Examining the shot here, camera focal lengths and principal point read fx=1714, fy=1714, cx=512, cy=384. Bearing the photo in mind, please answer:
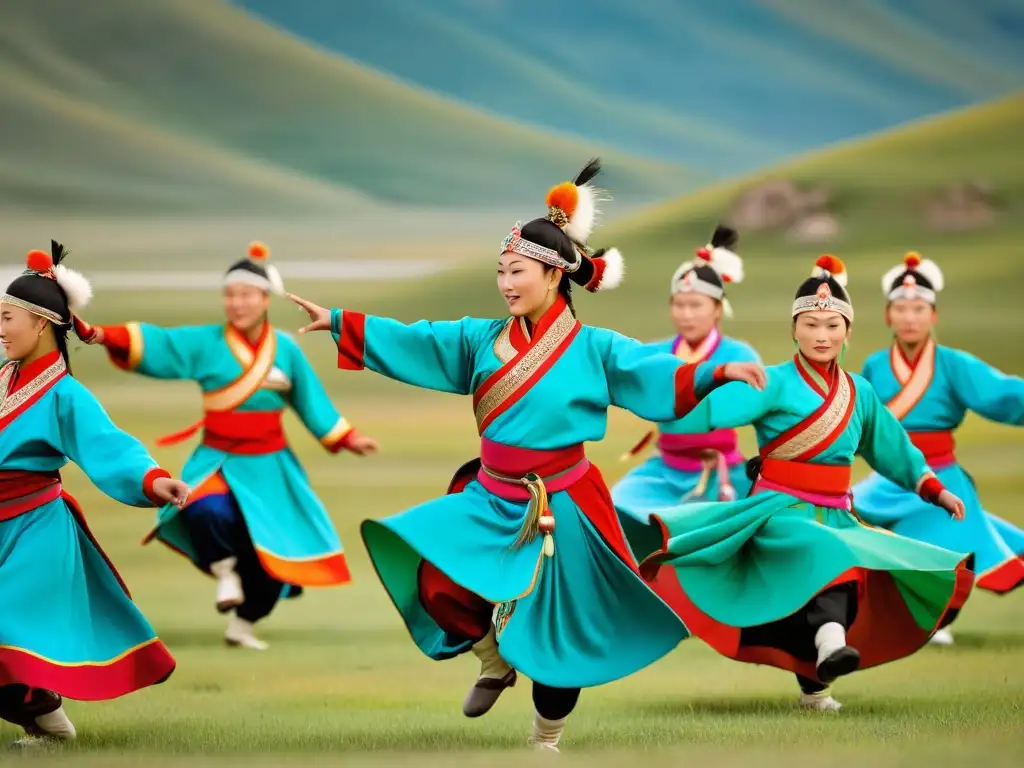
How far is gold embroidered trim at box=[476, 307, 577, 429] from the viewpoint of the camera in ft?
12.8

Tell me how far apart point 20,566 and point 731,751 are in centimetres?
166

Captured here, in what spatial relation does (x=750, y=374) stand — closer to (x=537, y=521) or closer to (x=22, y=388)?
(x=537, y=521)

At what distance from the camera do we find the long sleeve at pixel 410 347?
4000 mm

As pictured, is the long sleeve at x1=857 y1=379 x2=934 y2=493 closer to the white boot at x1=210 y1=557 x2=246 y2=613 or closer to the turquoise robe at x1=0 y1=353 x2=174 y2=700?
the turquoise robe at x1=0 y1=353 x2=174 y2=700

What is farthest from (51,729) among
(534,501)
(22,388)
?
(534,501)

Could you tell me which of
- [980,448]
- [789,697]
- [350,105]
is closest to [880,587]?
[789,697]

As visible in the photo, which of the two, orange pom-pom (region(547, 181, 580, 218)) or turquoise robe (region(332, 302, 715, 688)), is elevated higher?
orange pom-pom (region(547, 181, 580, 218))

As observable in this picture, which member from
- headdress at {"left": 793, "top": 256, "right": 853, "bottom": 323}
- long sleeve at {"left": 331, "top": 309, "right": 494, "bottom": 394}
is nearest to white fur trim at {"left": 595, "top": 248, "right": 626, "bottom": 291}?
long sleeve at {"left": 331, "top": 309, "right": 494, "bottom": 394}

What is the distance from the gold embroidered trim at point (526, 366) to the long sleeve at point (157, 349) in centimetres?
207

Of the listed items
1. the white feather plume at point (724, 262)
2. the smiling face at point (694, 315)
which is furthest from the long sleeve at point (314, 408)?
the white feather plume at point (724, 262)

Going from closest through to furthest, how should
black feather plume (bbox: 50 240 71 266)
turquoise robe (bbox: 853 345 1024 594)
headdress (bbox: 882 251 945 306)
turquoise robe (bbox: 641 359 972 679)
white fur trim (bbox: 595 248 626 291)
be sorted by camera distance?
white fur trim (bbox: 595 248 626 291) < black feather plume (bbox: 50 240 71 266) < turquoise robe (bbox: 641 359 972 679) < turquoise robe (bbox: 853 345 1024 594) < headdress (bbox: 882 251 945 306)

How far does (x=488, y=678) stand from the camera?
390 centimetres

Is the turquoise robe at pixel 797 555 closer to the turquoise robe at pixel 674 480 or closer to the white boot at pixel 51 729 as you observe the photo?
the turquoise robe at pixel 674 480

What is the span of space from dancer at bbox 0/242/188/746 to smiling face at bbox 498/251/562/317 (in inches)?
34.2
